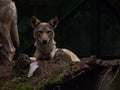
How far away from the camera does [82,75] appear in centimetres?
990

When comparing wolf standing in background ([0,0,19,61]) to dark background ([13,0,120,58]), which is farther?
dark background ([13,0,120,58])

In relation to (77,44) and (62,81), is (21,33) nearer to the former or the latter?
(77,44)

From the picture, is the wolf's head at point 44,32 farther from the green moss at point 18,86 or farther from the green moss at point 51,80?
the green moss at point 51,80

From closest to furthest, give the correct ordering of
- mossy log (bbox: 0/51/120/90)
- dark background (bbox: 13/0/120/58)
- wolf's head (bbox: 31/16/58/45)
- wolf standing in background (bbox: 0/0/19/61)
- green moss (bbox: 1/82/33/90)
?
1. mossy log (bbox: 0/51/120/90)
2. green moss (bbox: 1/82/33/90)
3. wolf's head (bbox: 31/16/58/45)
4. wolf standing in background (bbox: 0/0/19/61)
5. dark background (bbox: 13/0/120/58)

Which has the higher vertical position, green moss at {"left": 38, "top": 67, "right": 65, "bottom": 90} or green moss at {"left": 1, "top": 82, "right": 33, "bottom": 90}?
green moss at {"left": 38, "top": 67, "right": 65, "bottom": 90}

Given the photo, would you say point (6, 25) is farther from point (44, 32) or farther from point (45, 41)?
point (45, 41)

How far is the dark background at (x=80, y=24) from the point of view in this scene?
754 inches

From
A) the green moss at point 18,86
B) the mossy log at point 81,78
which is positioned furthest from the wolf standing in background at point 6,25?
the mossy log at point 81,78

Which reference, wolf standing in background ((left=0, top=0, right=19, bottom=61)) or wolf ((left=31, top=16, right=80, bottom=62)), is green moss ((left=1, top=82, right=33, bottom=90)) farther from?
wolf standing in background ((left=0, top=0, right=19, bottom=61))

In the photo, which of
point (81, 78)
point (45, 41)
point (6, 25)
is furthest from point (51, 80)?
point (6, 25)

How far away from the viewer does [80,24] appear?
1953 cm

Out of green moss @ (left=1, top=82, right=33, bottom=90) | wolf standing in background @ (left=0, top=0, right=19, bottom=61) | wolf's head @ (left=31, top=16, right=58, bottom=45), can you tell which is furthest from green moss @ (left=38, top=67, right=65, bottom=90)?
wolf standing in background @ (left=0, top=0, right=19, bottom=61)

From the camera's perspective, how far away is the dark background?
19.2 meters

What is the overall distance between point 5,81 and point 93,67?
175 centimetres
